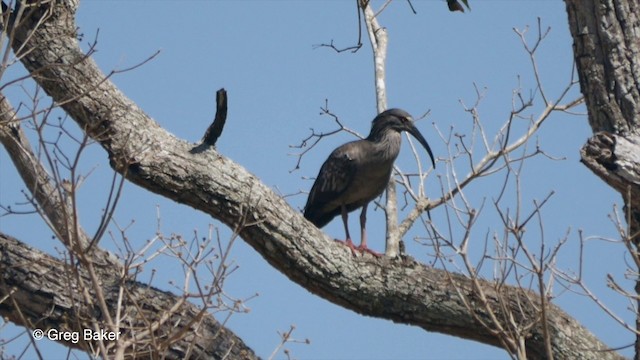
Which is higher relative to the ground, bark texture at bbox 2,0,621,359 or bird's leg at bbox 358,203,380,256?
bird's leg at bbox 358,203,380,256

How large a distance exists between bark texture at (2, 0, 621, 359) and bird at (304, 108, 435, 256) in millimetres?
3266

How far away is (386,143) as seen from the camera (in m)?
10.0

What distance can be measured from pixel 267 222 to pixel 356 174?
3.72m

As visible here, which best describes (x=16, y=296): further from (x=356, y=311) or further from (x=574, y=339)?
(x=574, y=339)

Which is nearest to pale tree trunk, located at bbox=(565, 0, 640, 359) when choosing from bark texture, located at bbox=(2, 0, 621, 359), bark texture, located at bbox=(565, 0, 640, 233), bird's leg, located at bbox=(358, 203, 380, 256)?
bark texture, located at bbox=(565, 0, 640, 233)

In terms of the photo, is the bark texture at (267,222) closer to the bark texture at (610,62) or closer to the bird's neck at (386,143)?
the bark texture at (610,62)

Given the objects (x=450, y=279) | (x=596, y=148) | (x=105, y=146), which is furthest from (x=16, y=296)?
(x=596, y=148)

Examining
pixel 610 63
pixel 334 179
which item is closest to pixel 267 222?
pixel 610 63

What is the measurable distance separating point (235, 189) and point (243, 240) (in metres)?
0.35

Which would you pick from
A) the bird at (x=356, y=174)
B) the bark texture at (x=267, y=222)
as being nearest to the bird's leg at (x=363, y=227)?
the bird at (x=356, y=174)

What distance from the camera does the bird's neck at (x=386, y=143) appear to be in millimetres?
9844

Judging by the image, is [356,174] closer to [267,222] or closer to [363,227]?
[363,227]

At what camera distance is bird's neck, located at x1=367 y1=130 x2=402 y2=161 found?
9.84m

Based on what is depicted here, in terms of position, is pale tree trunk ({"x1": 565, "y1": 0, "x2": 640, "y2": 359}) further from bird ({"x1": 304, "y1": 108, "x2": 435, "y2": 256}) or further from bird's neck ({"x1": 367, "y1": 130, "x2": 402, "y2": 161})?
bird's neck ({"x1": 367, "y1": 130, "x2": 402, "y2": 161})
